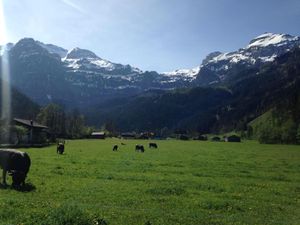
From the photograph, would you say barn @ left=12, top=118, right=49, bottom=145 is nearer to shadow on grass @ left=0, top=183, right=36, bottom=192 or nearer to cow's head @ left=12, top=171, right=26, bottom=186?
shadow on grass @ left=0, top=183, right=36, bottom=192

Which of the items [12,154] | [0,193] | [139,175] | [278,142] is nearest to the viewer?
[0,193]

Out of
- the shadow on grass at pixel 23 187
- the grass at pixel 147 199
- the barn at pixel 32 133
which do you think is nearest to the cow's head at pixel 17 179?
the shadow on grass at pixel 23 187

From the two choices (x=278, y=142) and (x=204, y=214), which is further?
(x=278, y=142)

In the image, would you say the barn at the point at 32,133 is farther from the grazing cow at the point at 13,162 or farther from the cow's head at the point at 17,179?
the cow's head at the point at 17,179

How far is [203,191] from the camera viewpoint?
30.0 metres

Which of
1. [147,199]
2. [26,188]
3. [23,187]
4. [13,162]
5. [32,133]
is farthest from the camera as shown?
[32,133]

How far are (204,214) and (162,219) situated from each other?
326cm

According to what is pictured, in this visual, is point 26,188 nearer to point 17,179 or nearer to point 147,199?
point 17,179

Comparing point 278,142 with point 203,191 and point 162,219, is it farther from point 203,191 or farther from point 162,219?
point 162,219

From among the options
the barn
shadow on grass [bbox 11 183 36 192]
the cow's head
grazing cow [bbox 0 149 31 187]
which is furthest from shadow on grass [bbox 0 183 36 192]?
the barn

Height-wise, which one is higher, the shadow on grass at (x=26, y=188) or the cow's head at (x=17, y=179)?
the cow's head at (x=17, y=179)

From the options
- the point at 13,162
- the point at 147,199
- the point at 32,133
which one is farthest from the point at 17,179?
the point at 32,133

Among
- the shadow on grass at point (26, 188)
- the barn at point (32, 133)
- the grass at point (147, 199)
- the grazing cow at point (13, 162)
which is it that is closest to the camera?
the grass at point (147, 199)

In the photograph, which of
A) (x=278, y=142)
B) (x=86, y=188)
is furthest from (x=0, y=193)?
(x=278, y=142)
